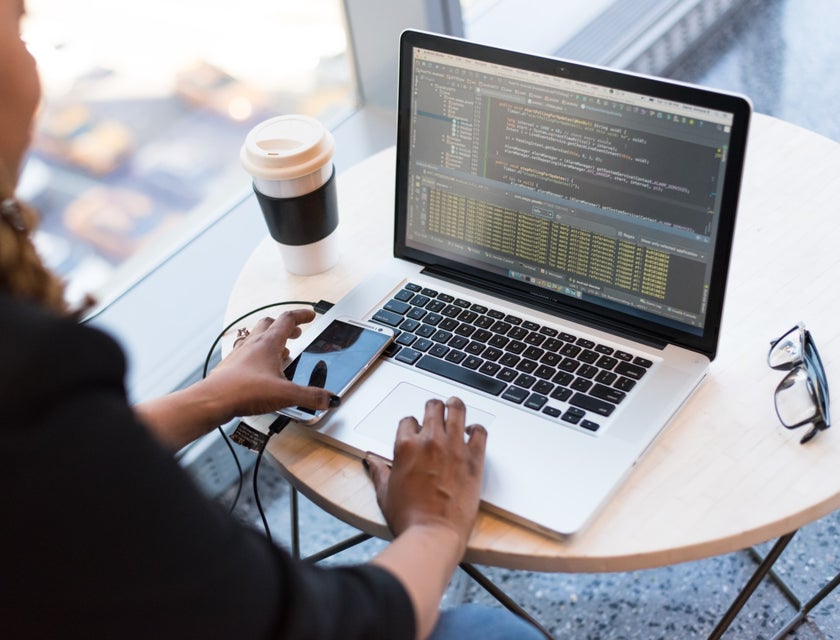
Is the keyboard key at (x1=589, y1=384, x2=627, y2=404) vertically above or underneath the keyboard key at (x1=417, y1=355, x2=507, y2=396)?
above

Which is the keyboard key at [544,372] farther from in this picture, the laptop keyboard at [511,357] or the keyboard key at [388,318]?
the keyboard key at [388,318]

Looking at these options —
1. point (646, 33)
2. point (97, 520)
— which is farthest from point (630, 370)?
point (646, 33)

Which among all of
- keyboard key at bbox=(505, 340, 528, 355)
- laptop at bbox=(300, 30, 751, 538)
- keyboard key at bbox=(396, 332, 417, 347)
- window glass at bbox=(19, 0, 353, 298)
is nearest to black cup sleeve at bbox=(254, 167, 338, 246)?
laptop at bbox=(300, 30, 751, 538)

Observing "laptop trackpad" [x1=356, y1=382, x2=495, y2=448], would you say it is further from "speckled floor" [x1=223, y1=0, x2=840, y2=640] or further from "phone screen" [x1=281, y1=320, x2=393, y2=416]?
"speckled floor" [x1=223, y1=0, x2=840, y2=640]

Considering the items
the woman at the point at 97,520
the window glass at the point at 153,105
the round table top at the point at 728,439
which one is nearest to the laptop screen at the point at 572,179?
the round table top at the point at 728,439

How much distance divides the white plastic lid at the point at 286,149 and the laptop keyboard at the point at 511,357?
21 cm

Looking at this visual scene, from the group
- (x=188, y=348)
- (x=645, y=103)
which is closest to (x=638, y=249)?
(x=645, y=103)

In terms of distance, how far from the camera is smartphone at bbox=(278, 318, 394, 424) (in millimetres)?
1092

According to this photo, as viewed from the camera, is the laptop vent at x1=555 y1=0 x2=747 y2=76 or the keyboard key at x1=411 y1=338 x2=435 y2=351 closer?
the keyboard key at x1=411 y1=338 x2=435 y2=351

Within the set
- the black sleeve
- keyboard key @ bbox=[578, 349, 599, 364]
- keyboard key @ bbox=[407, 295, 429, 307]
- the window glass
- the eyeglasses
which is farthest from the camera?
the window glass

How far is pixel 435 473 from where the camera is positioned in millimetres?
946

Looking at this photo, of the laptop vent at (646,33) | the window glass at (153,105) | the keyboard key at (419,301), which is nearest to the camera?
the keyboard key at (419,301)

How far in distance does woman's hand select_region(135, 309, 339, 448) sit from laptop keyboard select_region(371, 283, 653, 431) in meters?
0.14

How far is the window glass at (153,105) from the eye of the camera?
1.87m
